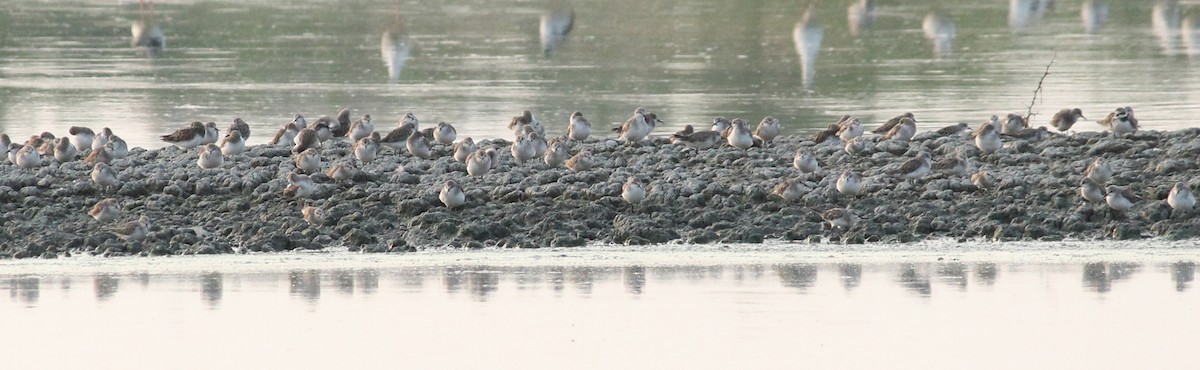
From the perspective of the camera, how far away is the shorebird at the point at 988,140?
1753 centimetres

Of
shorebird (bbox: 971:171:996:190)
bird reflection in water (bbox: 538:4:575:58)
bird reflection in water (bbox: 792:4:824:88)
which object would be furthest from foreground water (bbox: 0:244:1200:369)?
bird reflection in water (bbox: 538:4:575:58)

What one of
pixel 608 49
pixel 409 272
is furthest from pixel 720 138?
pixel 608 49

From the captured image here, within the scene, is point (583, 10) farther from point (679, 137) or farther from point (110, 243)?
point (110, 243)

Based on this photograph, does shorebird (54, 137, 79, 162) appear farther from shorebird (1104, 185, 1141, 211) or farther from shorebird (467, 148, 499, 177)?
shorebird (1104, 185, 1141, 211)

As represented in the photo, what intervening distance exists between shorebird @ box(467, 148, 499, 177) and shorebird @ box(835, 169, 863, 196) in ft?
9.77

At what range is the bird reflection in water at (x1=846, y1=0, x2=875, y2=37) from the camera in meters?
38.0

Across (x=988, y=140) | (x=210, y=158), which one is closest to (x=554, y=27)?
(x=210, y=158)

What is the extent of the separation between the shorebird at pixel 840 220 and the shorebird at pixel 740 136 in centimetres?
340

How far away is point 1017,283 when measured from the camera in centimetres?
1224

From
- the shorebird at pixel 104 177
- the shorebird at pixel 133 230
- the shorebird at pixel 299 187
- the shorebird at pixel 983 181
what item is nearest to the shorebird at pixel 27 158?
the shorebird at pixel 104 177

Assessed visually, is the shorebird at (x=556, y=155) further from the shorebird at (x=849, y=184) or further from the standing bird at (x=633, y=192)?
the shorebird at (x=849, y=184)

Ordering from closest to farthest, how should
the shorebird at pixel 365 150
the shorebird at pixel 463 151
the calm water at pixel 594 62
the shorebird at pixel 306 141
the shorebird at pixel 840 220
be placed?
the shorebird at pixel 840 220 → the shorebird at pixel 463 151 → the shorebird at pixel 365 150 → the shorebird at pixel 306 141 → the calm water at pixel 594 62

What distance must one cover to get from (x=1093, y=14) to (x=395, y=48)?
15.3 meters

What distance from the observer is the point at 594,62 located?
3120cm
